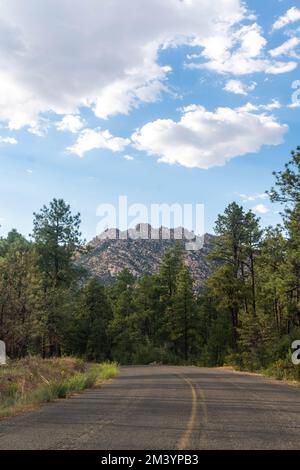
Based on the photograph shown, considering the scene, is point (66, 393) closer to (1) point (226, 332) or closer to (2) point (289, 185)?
(2) point (289, 185)

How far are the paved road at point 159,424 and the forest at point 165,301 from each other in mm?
15549

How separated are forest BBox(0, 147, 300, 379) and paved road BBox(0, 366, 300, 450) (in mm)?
15549

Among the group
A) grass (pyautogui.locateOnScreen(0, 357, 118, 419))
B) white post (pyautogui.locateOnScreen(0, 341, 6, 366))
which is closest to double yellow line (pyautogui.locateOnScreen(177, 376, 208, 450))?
grass (pyautogui.locateOnScreen(0, 357, 118, 419))

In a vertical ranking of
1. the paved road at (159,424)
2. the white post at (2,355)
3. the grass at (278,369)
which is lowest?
the grass at (278,369)

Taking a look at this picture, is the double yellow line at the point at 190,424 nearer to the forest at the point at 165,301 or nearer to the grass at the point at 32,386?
the grass at the point at 32,386

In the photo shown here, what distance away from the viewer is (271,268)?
159 feet

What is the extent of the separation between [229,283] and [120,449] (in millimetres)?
50609

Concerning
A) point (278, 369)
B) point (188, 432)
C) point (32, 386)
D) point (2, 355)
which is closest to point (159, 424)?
point (188, 432)

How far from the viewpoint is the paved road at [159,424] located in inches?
352

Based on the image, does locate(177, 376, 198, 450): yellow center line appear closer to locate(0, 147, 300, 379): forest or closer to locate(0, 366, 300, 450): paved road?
locate(0, 366, 300, 450): paved road

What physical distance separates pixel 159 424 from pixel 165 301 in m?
82.1

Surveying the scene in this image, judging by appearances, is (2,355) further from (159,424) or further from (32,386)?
(159,424)

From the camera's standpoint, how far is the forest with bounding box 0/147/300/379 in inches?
1406

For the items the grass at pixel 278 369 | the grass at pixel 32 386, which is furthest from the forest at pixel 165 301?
the grass at pixel 32 386
